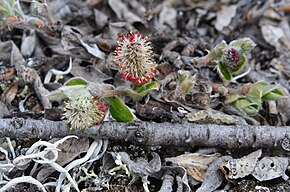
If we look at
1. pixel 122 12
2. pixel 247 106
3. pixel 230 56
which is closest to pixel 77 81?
pixel 230 56

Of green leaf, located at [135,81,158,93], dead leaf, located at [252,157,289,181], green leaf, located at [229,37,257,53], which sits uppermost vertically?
green leaf, located at [229,37,257,53]

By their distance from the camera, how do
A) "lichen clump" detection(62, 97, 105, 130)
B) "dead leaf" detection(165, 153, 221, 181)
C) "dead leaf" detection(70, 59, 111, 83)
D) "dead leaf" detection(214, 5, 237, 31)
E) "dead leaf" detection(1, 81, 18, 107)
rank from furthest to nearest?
"dead leaf" detection(214, 5, 237, 31)
"dead leaf" detection(70, 59, 111, 83)
"dead leaf" detection(1, 81, 18, 107)
"dead leaf" detection(165, 153, 221, 181)
"lichen clump" detection(62, 97, 105, 130)

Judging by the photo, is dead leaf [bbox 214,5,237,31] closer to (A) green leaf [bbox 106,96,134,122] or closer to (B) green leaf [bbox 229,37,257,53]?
(B) green leaf [bbox 229,37,257,53]

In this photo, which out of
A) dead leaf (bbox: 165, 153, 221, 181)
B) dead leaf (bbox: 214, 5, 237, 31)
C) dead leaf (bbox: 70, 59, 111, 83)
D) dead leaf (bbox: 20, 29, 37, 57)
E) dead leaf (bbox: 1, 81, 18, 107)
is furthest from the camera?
dead leaf (bbox: 214, 5, 237, 31)

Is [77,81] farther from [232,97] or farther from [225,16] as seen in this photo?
[225,16]

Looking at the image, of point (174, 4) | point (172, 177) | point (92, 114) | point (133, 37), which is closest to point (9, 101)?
point (92, 114)

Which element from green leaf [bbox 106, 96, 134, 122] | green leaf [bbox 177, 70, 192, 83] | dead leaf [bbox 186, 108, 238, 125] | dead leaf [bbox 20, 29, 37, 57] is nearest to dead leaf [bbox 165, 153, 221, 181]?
dead leaf [bbox 186, 108, 238, 125]
